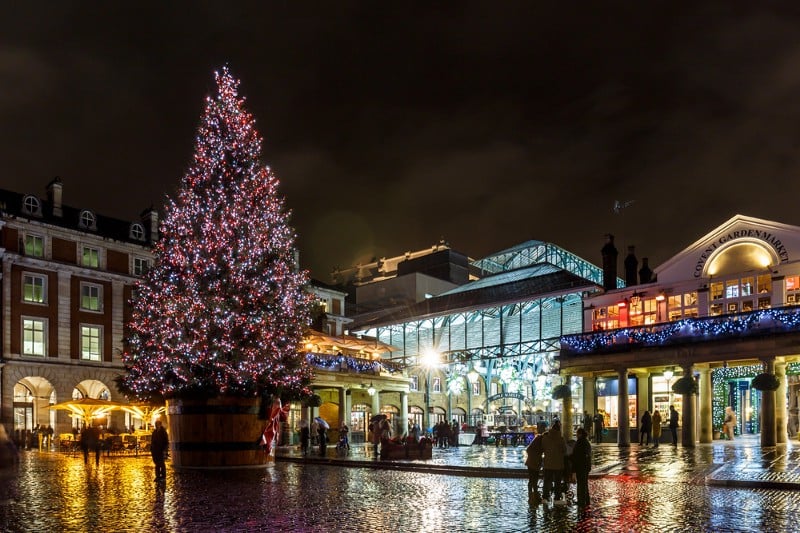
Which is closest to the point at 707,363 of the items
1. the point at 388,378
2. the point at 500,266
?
the point at 388,378

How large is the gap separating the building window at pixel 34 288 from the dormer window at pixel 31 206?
4081mm

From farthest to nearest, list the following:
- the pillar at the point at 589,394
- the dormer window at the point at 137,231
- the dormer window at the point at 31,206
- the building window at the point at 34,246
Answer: the dormer window at the point at 137,231 < the dormer window at the point at 31,206 < the building window at the point at 34,246 < the pillar at the point at 589,394

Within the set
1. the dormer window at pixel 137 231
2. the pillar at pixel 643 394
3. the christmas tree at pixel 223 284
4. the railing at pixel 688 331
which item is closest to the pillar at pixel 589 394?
the pillar at pixel 643 394

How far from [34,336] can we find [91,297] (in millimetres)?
4847

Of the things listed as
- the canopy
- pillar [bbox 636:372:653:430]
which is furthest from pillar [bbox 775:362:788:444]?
the canopy

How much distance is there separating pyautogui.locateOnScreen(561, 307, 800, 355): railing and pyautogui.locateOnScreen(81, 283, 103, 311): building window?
31.6 meters

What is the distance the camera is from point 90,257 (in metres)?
53.6

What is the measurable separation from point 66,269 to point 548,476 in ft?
142

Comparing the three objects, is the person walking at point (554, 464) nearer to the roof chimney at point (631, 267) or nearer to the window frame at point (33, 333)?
the roof chimney at point (631, 267)

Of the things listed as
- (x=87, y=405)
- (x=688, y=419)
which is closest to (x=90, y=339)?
(x=87, y=405)

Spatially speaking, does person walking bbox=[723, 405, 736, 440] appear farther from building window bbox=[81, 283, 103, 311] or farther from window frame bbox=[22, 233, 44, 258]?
window frame bbox=[22, 233, 44, 258]

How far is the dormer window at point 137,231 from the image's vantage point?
5756cm

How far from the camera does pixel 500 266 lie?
65125mm

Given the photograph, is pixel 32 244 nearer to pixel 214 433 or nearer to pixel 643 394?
pixel 214 433
